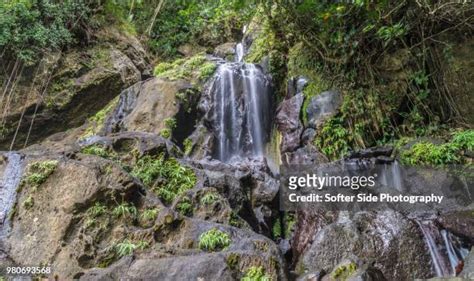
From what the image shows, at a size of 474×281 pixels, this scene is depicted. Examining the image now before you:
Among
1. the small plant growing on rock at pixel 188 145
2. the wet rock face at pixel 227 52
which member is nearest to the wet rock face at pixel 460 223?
the small plant growing on rock at pixel 188 145

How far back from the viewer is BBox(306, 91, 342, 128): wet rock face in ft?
26.3

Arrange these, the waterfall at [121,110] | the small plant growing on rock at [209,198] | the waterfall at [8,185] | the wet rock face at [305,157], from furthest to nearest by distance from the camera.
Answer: the waterfall at [121,110]
the wet rock face at [305,157]
the small plant growing on rock at [209,198]
the waterfall at [8,185]

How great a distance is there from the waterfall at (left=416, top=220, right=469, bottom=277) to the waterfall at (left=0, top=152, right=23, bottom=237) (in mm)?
5050

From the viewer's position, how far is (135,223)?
4.36 metres

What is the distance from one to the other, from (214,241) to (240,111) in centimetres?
566

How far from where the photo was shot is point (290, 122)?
842cm

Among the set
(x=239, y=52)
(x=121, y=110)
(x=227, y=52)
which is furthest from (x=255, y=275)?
(x=227, y=52)

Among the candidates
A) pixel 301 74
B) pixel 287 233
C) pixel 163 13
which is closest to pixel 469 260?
pixel 287 233

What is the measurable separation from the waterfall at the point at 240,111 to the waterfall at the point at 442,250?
4351 mm

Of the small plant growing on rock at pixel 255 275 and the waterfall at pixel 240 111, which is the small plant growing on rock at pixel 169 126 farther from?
the small plant growing on rock at pixel 255 275

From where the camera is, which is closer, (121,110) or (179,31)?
(121,110)

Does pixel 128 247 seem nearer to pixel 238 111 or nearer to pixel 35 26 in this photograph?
pixel 238 111

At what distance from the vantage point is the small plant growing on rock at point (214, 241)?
3.95 metres

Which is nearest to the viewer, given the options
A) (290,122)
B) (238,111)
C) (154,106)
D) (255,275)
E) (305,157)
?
(255,275)
